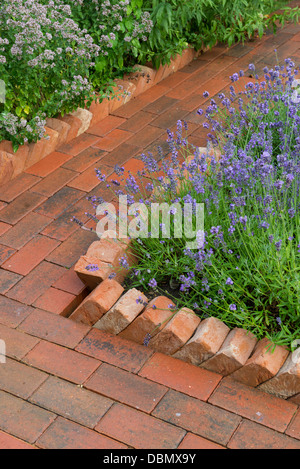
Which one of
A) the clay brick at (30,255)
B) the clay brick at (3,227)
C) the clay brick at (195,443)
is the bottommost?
the clay brick at (195,443)

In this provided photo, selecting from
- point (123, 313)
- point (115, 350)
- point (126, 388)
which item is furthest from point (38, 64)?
point (126, 388)

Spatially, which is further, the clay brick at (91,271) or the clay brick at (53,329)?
the clay brick at (91,271)

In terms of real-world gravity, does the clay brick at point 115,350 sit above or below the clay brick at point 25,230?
below

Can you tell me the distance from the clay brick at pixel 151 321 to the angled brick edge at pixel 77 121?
1.79 meters

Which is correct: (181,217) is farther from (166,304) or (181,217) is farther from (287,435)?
(287,435)

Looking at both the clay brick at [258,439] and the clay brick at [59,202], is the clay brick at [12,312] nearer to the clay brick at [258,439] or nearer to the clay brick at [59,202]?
the clay brick at [59,202]

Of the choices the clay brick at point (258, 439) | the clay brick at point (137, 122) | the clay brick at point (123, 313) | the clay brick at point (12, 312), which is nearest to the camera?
the clay brick at point (258, 439)

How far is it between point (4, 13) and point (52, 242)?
68.4 inches

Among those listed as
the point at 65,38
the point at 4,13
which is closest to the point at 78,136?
the point at 65,38

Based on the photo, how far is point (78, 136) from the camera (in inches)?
191

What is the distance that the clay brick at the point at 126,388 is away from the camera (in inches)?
110

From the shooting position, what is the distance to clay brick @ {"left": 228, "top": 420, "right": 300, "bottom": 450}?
2568 mm

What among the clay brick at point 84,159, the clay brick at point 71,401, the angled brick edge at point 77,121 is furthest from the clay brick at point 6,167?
the clay brick at point 71,401

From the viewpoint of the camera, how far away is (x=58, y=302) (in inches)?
131
